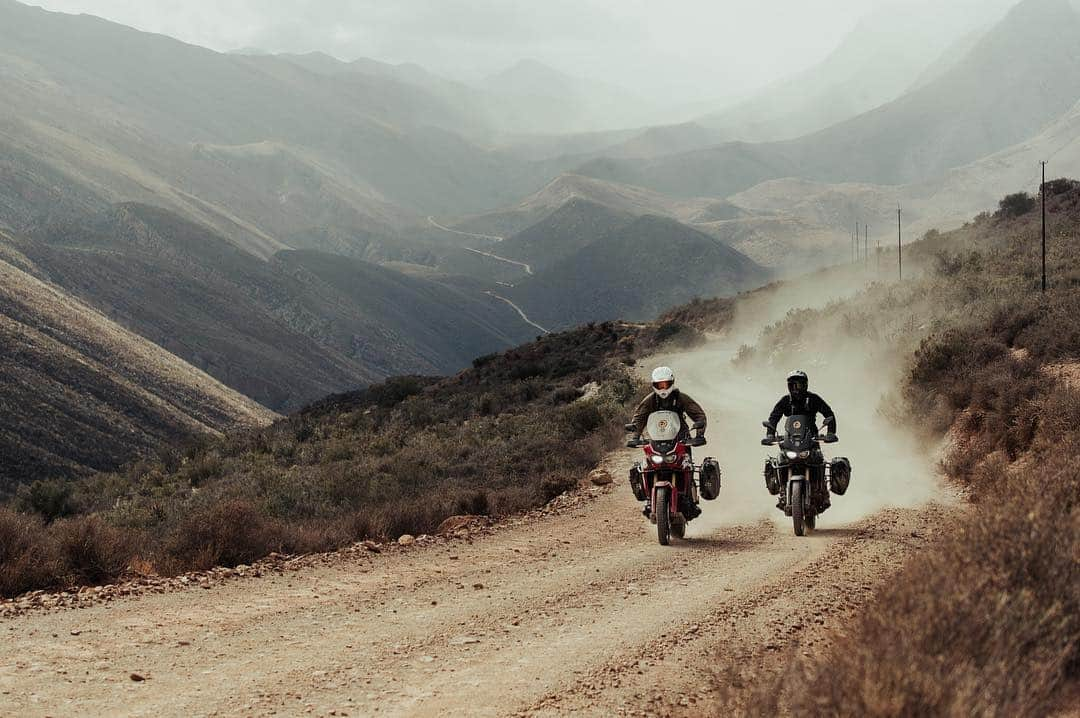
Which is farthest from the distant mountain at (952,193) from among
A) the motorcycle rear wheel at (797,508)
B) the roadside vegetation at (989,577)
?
the motorcycle rear wheel at (797,508)

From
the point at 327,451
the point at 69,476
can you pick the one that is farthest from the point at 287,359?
the point at 327,451

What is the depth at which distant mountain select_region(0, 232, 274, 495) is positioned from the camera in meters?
43.8

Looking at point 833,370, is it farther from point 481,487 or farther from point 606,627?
point 606,627

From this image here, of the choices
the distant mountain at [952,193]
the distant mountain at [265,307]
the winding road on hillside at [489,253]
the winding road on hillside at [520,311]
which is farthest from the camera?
the winding road on hillside at [489,253]

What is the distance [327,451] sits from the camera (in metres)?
25.5

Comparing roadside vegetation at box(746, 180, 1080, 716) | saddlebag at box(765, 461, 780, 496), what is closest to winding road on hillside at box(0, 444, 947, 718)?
saddlebag at box(765, 461, 780, 496)

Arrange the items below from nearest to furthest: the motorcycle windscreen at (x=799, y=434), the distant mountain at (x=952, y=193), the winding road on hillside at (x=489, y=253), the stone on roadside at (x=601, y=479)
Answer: the motorcycle windscreen at (x=799, y=434) < the stone on roadside at (x=601, y=479) < the distant mountain at (x=952, y=193) < the winding road on hillside at (x=489, y=253)

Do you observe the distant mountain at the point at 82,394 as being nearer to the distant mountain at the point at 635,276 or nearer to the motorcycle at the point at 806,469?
the motorcycle at the point at 806,469

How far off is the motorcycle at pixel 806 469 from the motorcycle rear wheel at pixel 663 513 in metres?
1.56

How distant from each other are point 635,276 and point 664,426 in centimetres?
12508

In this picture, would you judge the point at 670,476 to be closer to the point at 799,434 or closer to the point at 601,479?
the point at 799,434

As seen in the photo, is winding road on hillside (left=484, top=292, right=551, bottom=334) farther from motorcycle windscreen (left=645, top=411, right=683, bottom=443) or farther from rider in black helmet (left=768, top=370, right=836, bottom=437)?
motorcycle windscreen (left=645, top=411, right=683, bottom=443)

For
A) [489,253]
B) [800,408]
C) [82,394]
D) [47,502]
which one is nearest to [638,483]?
[800,408]

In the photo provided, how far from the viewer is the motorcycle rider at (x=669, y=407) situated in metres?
11.3
